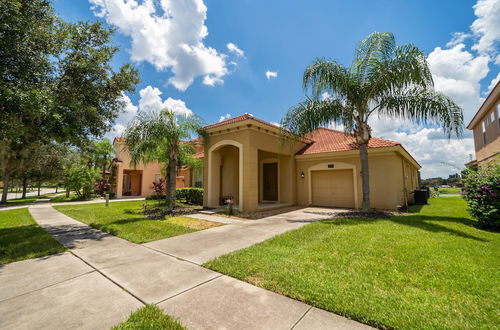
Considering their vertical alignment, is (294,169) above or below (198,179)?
above

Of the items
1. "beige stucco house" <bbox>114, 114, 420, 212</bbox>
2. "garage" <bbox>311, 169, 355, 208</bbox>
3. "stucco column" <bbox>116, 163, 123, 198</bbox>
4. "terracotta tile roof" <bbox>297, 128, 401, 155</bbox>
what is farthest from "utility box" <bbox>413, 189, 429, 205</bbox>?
"stucco column" <bbox>116, 163, 123, 198</bbox>

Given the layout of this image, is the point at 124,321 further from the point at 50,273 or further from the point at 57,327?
the point at 50,273

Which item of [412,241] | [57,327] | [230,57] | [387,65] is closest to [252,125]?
[230,57]

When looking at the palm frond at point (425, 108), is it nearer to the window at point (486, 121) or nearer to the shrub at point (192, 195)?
the window at point (486, 121)

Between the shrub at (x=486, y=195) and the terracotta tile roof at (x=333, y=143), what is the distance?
12.3 ft

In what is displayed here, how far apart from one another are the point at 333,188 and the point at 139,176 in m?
23.8

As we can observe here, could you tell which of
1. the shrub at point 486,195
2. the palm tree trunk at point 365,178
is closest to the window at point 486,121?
the shrub at point 486,195

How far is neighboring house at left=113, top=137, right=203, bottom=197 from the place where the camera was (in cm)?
2014

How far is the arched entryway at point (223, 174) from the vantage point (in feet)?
41.9

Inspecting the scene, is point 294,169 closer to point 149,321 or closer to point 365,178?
point 365,178

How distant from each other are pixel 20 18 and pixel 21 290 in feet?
23.5

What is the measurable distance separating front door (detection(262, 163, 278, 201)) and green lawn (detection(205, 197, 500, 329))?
8.96m

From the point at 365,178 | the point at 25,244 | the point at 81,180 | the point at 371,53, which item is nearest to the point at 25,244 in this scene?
the point at 25,244

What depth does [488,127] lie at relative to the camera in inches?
602
